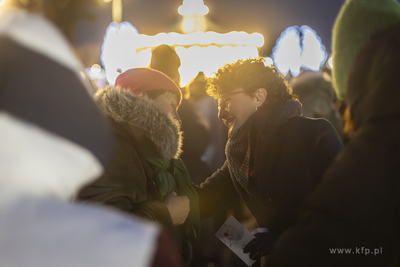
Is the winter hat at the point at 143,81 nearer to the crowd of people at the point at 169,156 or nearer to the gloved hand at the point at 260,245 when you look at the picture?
the crowd of people at the point at 169,156

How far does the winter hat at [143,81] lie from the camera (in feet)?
6.26

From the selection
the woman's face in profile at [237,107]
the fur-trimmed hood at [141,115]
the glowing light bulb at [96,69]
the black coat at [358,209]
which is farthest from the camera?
the glowing light bulb at [96,69]

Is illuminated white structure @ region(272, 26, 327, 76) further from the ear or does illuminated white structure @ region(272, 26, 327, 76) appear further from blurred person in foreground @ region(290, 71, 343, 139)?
the ear

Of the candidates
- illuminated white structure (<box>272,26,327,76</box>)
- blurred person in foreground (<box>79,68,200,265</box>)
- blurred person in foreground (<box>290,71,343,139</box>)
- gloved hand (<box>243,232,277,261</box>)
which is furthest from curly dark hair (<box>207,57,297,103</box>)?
illuminated white structure (<box>272,26,327,76</box>)

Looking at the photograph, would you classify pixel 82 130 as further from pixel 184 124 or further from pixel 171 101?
pixel 184 124

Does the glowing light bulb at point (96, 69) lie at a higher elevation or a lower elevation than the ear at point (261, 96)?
lower

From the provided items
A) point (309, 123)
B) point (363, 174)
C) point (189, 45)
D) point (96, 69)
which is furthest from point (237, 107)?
point (96, 69)

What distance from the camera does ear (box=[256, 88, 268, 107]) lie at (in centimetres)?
233

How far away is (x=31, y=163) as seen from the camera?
66 centimetres

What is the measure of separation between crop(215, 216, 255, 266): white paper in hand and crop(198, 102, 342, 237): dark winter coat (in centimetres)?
17

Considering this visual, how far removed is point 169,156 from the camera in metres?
1.73

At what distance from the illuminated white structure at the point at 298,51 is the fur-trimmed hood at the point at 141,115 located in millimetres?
17156

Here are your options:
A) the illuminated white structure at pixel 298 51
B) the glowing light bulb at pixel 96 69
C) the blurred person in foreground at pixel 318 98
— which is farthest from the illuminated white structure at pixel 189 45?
the glowing light bulb at pixel 96 69

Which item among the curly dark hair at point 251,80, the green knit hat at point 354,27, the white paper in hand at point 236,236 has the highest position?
the green knit hat at point 354,27
